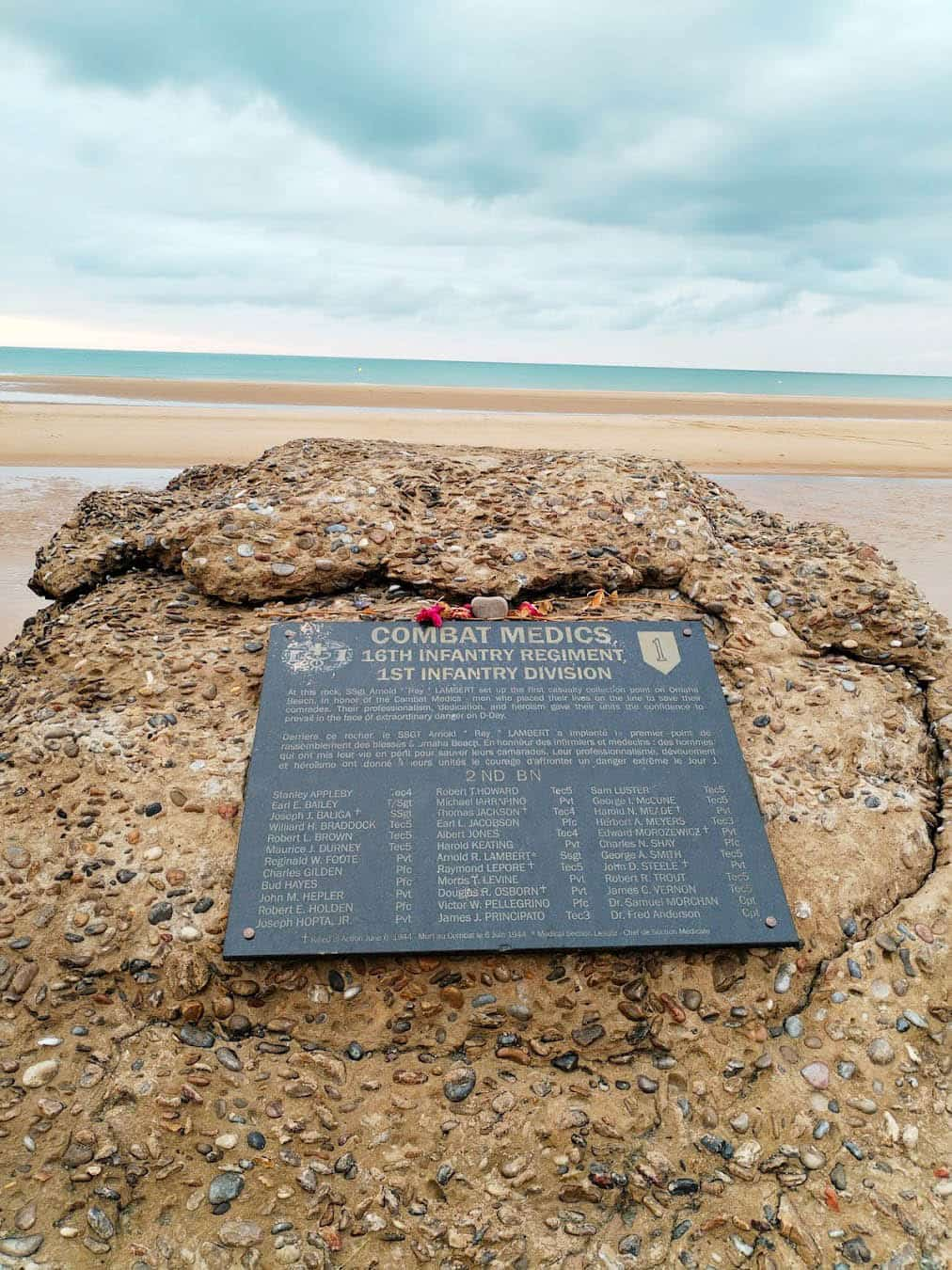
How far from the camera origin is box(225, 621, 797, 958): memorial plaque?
2609 millimetres

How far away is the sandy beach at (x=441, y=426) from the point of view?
15.7 m

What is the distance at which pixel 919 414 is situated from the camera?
3400cm

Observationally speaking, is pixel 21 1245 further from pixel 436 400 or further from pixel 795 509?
pixel 436 400

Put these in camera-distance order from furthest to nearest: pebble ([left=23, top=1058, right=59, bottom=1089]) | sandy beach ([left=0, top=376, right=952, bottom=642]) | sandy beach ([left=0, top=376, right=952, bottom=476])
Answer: sandy beach ([left=0, top=376, right=952, bottom=476])
sandy beach ([left=0, top=376, right=952, bottom=642])
pebble ([left=23, top=1058, right=59, bottom=1089])

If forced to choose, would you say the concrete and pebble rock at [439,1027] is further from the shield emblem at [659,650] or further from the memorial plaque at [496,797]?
the shield emblem at [659,650]

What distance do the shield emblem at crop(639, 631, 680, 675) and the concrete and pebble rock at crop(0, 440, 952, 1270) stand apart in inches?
11.9

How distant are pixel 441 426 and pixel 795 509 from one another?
38.9ft

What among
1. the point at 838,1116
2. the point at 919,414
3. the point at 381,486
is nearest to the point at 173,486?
the point at 381,486

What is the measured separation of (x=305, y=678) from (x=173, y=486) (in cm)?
250

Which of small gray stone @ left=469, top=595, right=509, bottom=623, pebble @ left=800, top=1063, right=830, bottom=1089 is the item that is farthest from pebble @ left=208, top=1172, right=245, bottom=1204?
Result: small gray stone @ left=469, top=595, right=509, bottom=623

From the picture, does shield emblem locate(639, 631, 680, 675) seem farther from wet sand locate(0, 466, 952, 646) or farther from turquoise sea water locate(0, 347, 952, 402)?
turquoise sea water locate(0, 347, 952, 402)

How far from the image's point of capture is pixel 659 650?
11.0 ft

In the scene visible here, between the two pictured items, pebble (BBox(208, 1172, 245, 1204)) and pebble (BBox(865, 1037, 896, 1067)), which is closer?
pebble (BBox(208, 1172, 245, 1204))

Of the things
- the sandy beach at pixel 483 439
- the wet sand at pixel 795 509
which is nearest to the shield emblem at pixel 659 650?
the wet sand at pixel 795 509
